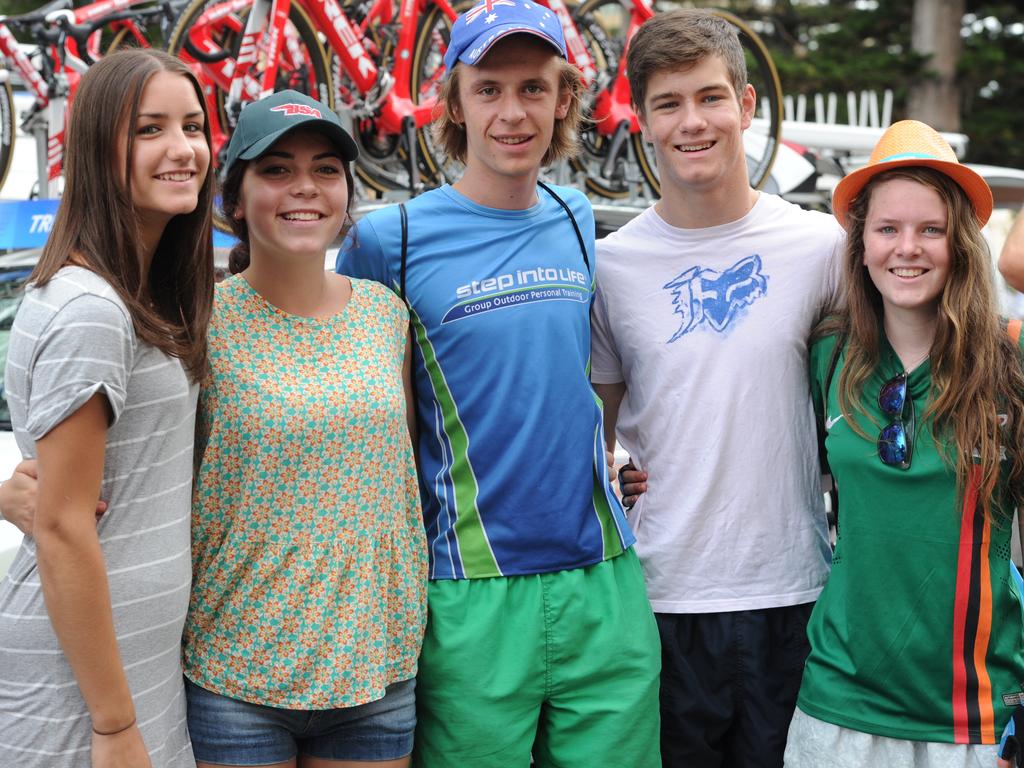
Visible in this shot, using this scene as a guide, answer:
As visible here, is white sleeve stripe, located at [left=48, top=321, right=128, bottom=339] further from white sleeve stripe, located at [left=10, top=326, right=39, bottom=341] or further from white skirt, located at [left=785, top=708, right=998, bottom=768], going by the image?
white skirt, located at [left=785, top=708, right=998, bottom=768]

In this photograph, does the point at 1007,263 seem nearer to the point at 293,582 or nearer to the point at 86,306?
the point at 293,582

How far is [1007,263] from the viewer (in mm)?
2510

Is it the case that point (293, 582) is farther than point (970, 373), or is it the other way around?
point (970, 373)

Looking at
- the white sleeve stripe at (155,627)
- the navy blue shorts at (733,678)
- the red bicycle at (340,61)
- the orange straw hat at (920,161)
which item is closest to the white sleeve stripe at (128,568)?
the white sleeve stripe at (155,627)

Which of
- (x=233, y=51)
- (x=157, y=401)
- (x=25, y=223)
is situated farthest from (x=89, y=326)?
(x=233, y=51)

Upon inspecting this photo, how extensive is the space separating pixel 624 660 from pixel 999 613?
2.58 ft

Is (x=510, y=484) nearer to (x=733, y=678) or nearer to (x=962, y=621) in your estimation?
(x=733, y=678)

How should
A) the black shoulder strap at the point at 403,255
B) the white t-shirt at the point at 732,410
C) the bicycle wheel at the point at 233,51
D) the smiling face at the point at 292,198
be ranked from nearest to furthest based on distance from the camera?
the smiling face at the point at 292,198
the black shoulder strap at the point at 403,255
the white t-shirt at the point at 732,410
the bicycle wheel at the point at 233,51

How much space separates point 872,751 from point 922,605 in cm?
33

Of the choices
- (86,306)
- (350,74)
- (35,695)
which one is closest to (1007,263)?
(86,306)

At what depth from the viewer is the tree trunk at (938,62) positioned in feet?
67.4

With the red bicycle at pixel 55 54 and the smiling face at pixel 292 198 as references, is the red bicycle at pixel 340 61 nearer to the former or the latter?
the red bicycle at pixel 55 54

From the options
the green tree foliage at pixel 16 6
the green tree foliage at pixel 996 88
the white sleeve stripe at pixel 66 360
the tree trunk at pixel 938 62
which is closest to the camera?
the white sleeve stripe at pixel 66 360

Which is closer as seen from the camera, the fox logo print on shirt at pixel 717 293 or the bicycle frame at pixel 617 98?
the fox logo print on shirt at pixel 717 293
